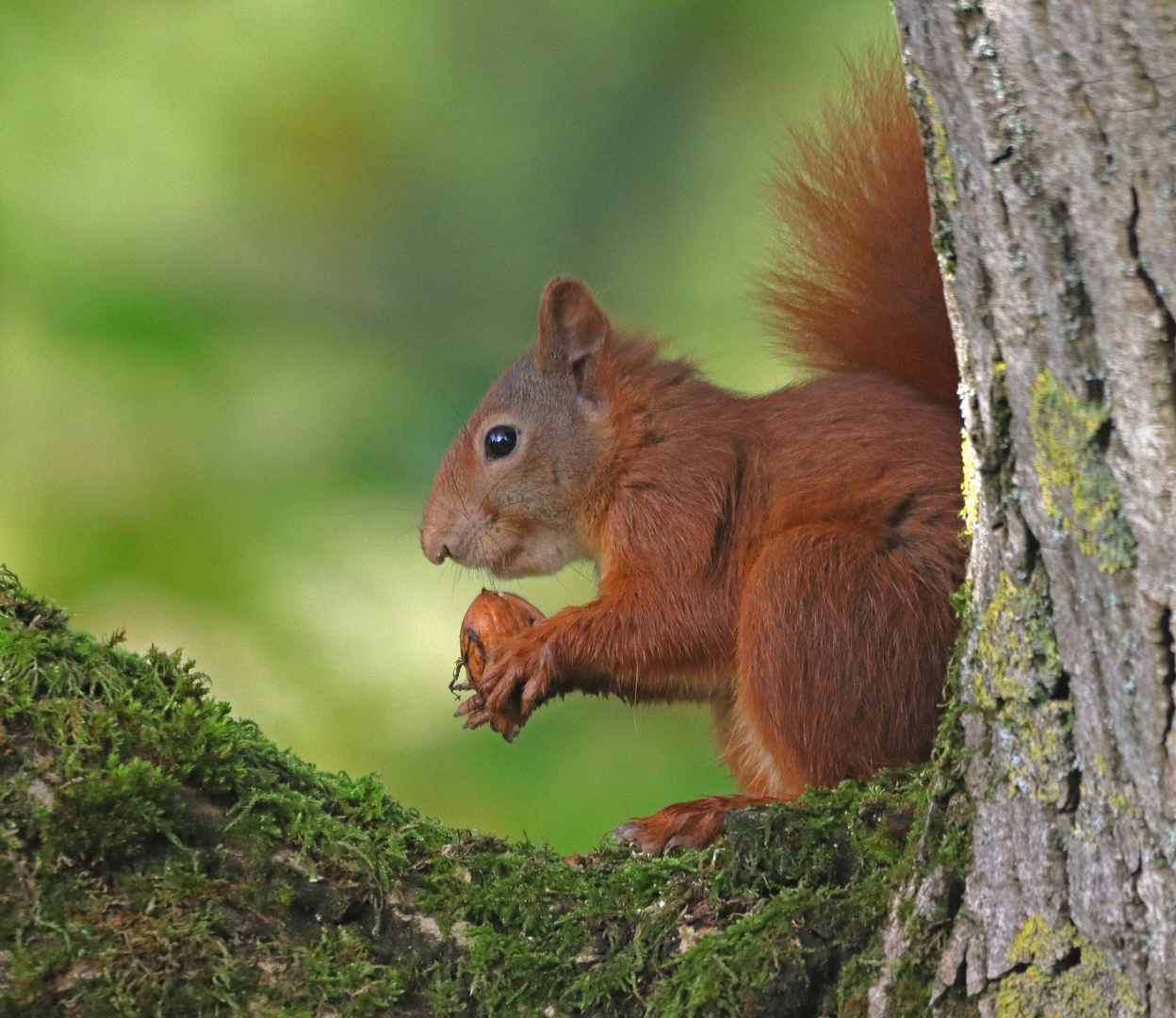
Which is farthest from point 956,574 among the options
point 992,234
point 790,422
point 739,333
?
point 739,333

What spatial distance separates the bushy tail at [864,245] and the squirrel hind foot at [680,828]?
81 cm

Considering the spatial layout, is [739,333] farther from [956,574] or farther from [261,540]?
Result: [956,574]

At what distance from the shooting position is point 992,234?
2.88ft

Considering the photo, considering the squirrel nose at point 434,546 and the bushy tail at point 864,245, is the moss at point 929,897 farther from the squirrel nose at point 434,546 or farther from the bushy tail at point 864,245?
the squirrel nose at point 434,546

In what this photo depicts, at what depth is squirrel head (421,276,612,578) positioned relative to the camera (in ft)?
7.47

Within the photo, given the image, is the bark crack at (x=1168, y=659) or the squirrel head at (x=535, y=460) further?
the squirrel head at (x=535, y=460)

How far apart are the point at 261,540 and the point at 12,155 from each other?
118 cm

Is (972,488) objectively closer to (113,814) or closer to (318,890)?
(318,890)

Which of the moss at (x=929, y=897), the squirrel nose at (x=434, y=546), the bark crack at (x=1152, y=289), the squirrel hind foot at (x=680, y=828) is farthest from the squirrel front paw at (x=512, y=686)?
the bark crack at (x=1152, y=289)

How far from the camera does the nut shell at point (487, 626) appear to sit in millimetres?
2041

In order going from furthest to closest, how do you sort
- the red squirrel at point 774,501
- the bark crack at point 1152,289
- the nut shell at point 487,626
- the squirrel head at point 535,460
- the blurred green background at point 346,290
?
the blurred green background at point 346,290, the squirrel head at point 535,460, the nut shell at point 487,626, the red squirrel at point 774,501, the bark crack at point 1152,289

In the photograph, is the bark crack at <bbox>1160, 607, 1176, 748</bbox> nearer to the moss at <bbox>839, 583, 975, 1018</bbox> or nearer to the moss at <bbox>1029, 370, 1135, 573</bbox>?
the moss at <bbox>1029, 370, 1135, 573</bbox>

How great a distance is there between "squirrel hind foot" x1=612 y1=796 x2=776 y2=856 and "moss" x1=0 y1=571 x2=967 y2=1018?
0.83 ft

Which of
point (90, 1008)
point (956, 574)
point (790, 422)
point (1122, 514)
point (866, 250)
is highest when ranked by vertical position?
point (866, 250)
